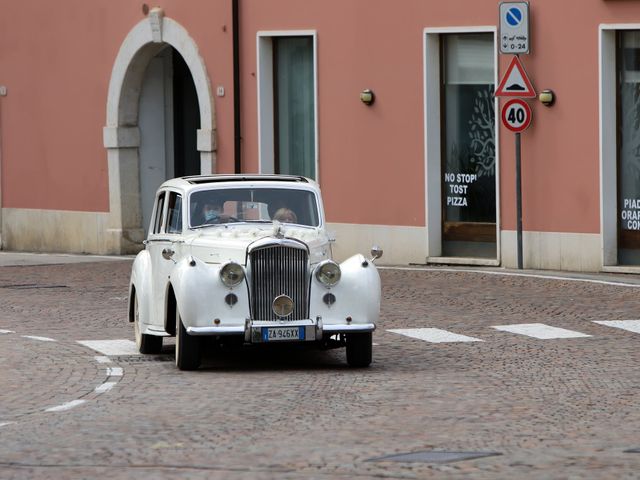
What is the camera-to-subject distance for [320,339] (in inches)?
553

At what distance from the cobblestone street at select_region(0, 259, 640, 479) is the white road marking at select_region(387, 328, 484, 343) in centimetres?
5

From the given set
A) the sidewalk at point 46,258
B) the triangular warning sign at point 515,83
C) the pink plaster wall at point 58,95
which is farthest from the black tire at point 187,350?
the pink plaster wall at point 58,95

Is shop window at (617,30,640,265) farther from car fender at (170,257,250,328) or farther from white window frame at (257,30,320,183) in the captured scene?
car fender at (170,257,250,328)

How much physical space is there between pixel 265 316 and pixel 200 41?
15.4 meters

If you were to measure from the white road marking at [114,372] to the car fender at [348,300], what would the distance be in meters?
1.60

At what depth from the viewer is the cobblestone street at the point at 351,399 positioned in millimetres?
9734

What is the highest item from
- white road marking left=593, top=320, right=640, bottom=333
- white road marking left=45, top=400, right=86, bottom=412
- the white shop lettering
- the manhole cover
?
the white shop lettering

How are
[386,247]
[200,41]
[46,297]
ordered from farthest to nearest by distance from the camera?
[200,41]
[386,247]
[46,297]

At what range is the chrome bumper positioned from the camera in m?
13.9

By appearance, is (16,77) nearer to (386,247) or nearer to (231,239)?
(386,247)

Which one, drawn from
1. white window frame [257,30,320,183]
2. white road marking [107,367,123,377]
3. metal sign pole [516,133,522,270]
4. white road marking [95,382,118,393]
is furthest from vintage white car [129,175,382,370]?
white window frame [257,30,320,183]

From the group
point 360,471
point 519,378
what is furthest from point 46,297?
point 360,471

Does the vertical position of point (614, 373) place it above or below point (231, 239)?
below

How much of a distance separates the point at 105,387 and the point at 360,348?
219 cm
